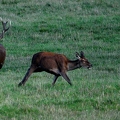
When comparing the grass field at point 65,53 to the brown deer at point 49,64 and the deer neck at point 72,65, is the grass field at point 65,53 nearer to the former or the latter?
the brown deer at point 49,64

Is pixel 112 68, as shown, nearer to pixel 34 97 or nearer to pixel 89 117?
pixel 34 97

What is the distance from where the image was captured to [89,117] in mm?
10227

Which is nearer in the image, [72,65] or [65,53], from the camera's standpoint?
[72,65]

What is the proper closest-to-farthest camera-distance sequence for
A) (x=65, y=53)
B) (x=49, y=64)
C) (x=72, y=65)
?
(x=49, y=64)
(x=72, y=65)
(x=65, y=53)

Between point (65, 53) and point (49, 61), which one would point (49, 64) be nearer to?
point (49, 61)

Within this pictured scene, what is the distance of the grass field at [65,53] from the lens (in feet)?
36.2

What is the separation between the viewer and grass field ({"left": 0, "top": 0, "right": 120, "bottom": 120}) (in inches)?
435

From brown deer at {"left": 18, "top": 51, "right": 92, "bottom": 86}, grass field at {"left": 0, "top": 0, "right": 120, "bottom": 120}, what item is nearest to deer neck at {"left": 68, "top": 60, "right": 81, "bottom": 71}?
brown deer at {"left": 18, "top": 51, "right": 92, "bottom": 86}

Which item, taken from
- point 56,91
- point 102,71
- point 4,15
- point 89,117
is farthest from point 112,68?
point 4,15

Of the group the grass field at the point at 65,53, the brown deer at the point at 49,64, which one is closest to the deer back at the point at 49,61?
the brown deer at the point at 49,64

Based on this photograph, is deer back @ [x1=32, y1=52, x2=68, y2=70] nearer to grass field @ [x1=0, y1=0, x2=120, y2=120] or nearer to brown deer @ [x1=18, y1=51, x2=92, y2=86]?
brown deer @ [x1=18, y1=51, x2=92, y2=86]

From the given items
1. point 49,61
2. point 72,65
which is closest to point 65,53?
point 72,65

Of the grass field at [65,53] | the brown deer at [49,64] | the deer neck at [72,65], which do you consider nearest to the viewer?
the grass field at [65,53]

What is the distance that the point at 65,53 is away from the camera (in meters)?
24.1
